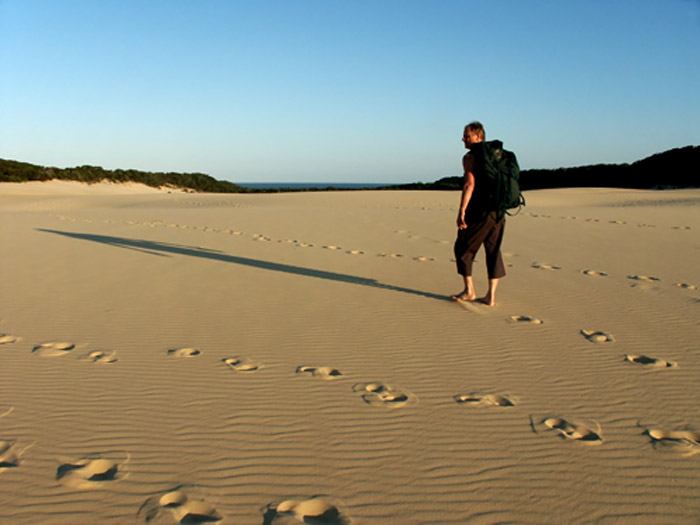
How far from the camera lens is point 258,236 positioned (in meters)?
11.5

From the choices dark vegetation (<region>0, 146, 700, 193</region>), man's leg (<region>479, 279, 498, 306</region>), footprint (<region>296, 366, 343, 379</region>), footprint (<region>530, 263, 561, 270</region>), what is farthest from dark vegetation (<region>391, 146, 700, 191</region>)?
footprint (<region>296, 366, 343, 379</region>)

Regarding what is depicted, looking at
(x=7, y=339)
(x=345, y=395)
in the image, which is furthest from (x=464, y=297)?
(x=7, y=339)

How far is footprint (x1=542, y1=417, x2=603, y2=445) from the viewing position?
2854 mm

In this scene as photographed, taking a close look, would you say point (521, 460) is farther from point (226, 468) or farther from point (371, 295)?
point (371, 295)

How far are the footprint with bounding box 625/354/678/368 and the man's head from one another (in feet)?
7.81

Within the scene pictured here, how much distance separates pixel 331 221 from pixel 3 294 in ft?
30.8

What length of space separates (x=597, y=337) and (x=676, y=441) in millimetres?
1856

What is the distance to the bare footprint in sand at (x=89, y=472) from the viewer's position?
7.84ft

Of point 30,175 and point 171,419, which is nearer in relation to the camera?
point 171,419

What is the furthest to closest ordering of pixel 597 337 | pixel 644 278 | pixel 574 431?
pixel 644 278 < pixel 597 337 < pixel 574 431

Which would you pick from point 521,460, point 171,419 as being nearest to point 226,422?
point 171,419

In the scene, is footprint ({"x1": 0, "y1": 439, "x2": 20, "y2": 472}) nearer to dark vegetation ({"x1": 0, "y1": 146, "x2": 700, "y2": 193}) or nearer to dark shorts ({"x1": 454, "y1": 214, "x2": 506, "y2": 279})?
dark shorts ({"x1": 454, "y1": 214, "x2": 506, "y2": 279})

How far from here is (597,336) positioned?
15.3ft

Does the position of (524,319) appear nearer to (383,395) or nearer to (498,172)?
(498,172)
